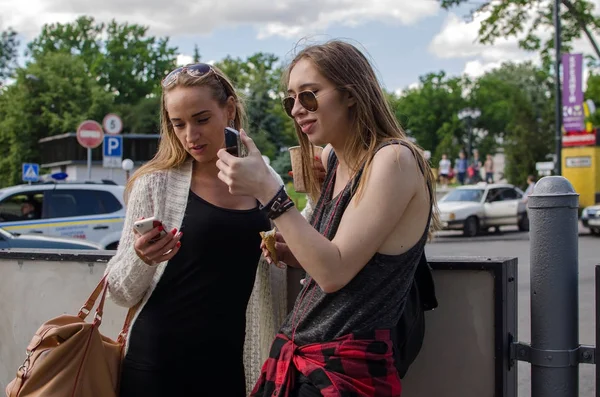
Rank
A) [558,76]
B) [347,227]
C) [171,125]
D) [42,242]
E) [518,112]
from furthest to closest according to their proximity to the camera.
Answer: [518,112] < [558,76] < [42,242] < [171,125] < [347,227]

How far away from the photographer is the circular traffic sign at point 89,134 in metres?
17.1

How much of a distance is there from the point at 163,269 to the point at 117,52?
2519 inches

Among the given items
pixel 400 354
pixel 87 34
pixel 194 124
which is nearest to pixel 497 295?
pixel 400 354

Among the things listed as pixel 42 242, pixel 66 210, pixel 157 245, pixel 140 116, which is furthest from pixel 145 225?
pixel 140 116

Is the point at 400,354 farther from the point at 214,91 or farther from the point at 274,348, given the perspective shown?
Answer: the point at 214,91

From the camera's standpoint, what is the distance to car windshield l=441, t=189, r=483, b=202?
2156 cm

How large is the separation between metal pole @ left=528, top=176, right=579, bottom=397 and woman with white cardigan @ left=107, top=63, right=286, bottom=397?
2.86 feet

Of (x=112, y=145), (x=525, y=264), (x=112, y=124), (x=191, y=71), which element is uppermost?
(x=112, y=124)

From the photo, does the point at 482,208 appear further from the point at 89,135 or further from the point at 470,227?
the point at 89,135

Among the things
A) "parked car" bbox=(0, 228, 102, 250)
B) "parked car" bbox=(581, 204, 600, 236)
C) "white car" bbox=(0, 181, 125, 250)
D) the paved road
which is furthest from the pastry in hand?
"parked car" bbox=(581, 204, 600, 236)

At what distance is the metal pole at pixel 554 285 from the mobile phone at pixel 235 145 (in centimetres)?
104

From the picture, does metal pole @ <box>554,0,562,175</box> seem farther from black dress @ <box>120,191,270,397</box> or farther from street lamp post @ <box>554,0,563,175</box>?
black dress @ <box>120,191,270,397</box>

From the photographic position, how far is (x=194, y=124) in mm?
2350

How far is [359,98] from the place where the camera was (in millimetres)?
1870
